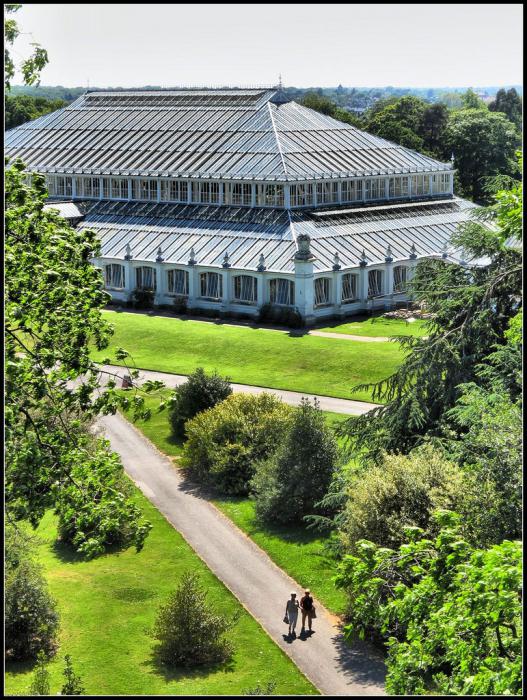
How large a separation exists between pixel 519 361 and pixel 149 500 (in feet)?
58.5

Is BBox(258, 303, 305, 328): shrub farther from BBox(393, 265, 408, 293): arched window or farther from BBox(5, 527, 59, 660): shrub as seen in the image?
BBox(5, 527, 59, 660): shrub

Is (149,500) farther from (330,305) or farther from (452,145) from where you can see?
(452,145)

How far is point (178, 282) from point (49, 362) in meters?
58.5

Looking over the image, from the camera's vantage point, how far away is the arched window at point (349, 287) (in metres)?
76.7

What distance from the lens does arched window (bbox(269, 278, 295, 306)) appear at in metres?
74.6

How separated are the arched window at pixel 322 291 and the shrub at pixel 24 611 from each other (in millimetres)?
45471

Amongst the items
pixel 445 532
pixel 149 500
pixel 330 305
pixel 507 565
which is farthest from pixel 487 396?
pixel 330 305

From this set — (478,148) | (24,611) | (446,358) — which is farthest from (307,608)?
(478,148)

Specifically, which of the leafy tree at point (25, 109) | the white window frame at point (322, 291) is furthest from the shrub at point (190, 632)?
the leafy tree at point (25, 109)

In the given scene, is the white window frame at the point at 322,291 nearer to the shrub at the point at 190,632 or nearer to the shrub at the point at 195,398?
the shrub at the point at 195,398

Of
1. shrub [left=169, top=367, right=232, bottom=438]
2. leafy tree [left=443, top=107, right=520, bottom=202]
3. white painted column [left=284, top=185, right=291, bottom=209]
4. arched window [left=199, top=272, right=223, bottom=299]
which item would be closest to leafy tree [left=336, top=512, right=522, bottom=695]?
shrub [left=169, top=367, right=232, bottom=438]

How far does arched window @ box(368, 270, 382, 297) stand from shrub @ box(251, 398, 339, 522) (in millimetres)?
37931

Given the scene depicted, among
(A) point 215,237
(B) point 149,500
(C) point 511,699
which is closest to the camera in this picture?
(C) point 511,699

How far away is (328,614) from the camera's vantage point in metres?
33.3
